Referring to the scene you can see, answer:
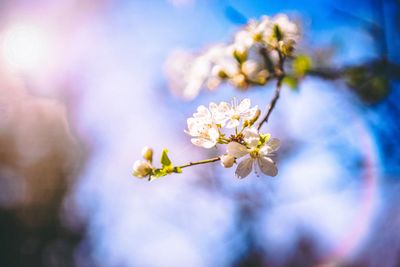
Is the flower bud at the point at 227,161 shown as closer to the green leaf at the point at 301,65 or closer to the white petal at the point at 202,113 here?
the white petal at the point at 202,113

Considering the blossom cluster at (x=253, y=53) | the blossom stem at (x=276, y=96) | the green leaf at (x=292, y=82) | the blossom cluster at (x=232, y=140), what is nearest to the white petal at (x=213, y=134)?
the blossom cluster at (x=232, y=140)

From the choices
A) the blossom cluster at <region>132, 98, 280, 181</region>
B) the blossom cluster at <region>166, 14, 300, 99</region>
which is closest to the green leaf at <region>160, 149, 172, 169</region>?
the blossom cluster at <region>132, 98, 280, 181</region>

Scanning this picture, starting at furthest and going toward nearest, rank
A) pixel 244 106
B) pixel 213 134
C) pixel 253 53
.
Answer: pixel 253 53 → pixel 244 106 → pixel 213 134

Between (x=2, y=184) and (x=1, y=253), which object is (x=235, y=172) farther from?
(x=2, y=184)

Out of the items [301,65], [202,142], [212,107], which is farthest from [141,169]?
[301,65]

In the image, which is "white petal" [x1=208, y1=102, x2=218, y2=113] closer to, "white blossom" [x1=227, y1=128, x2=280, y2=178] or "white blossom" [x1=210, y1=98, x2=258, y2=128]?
"white blossom" [x1=210, y1=98, x2=258, y2=128]

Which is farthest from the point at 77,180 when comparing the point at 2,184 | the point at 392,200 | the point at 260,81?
the point at 260,81

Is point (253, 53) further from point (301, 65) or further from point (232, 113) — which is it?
point (232, 113)
